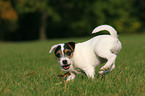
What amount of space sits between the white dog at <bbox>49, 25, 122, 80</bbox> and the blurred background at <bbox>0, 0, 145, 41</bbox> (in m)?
31.2

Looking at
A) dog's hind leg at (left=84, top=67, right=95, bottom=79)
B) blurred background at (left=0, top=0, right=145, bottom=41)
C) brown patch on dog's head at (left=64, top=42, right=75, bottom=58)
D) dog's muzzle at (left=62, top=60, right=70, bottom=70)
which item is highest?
blurred background at (left=0, top=0, right=145, bottom=41)

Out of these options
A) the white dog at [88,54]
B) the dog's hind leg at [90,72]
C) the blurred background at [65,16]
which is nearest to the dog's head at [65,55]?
the white dog at [88,54]

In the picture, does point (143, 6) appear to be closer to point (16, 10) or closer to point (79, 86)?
point (16, 10)

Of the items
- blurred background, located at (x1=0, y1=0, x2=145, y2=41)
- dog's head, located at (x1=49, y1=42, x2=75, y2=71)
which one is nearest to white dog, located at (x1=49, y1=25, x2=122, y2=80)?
dog's head, located at (x1=49, y1=42, x2=75, y2=71)

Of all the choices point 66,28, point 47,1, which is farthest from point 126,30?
point 47,1

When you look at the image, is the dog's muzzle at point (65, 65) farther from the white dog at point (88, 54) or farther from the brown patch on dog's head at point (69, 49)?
the brown patch on dog's head at point (69, 49)

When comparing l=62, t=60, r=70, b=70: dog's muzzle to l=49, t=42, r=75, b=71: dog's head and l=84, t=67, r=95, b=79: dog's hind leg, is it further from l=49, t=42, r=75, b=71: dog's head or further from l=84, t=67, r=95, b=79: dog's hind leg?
l=84, t=67, r=95, b=79: dog's hind leg

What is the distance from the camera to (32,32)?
4994cm

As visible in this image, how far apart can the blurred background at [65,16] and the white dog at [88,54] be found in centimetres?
3119

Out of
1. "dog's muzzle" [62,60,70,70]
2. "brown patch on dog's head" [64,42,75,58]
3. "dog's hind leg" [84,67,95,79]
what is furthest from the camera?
"dog's hind leg" [84,67,95,79]

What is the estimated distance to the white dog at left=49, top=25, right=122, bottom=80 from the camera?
404 cm

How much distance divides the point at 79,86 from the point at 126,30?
46097 mm

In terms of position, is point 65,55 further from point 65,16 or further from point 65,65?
point 65,16

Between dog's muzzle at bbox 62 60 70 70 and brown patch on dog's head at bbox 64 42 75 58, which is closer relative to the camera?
dog's muzzle at bbox 62 60 70 70
